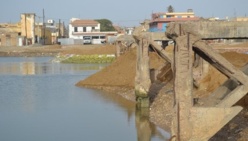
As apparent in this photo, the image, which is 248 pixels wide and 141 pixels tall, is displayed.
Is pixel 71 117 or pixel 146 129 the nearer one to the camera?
pixel 146 129

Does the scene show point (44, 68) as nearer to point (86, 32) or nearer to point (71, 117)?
point (71, 117)

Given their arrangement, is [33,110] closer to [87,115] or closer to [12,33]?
[87,115]

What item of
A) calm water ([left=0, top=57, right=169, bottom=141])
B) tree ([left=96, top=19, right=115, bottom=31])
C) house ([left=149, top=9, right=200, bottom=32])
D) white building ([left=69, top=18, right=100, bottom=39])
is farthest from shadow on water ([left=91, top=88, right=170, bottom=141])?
tree ([left=96, top=19, right=115, bottom=31])

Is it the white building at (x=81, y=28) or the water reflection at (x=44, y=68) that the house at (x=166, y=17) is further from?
the water reflection at (x=44, y=68)

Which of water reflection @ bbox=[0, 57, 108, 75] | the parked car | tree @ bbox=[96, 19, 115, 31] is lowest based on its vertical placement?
water reflection @ bbox=[0, 57, 108, 75]

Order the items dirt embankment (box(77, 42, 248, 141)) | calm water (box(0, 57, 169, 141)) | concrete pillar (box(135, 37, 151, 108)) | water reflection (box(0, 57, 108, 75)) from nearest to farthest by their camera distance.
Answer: dirt embankment (box(77, 42, 248, 141))
calm water (box(0, 57, 169, 141))
concrete pillar (box(135, 37, 151, 108))
water reflection (box(0, 57, 108, 75))

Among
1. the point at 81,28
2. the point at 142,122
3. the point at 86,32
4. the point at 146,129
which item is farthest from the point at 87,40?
the point at 146,129

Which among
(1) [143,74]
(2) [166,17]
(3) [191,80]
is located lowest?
(1) [143,74]

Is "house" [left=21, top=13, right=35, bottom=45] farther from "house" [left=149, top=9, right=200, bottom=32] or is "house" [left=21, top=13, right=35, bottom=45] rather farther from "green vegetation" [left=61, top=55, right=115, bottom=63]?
"green vegetation" [left=61, top=55, right=115, bottom=63]

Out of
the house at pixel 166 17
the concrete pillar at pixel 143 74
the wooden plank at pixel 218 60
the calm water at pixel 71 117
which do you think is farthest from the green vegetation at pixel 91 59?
the wooden plank at pixel 218 60

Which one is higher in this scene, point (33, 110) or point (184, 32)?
point (184, 32)

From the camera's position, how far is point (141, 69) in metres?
16.7

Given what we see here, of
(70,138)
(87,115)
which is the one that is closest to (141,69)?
(87,115)

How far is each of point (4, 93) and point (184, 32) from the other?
1913 centimetres
